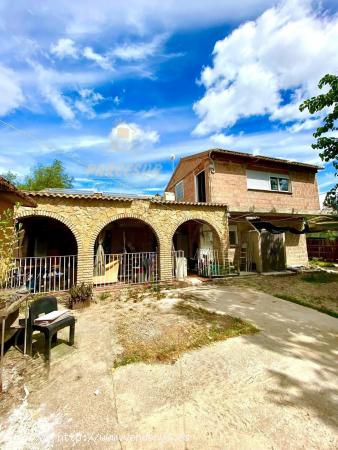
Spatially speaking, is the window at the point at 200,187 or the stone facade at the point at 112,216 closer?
the stone facade at the point at 112,216

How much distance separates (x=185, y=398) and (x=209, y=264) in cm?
829

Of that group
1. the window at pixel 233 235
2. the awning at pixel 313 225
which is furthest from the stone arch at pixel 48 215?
the awning at pixel 313 225

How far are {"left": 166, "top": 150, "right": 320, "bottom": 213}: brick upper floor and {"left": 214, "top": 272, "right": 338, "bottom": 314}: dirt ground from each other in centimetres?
393

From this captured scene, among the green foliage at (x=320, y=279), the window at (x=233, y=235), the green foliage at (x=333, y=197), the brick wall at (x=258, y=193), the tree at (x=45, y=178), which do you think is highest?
the tree at (x=45, y=178)

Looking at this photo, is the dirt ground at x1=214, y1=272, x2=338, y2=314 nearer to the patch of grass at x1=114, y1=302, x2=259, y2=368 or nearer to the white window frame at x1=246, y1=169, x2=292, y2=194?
the patch of grass at x1=114, y1=302, x2=259, y2=368

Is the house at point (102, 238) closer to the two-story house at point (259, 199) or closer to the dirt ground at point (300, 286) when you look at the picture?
the dirt ground at point (300, 286)

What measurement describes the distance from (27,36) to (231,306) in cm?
970

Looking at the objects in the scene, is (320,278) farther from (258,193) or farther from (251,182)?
(251,182)

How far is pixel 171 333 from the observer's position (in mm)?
4730

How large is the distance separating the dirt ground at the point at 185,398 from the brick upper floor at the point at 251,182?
8.85 metres

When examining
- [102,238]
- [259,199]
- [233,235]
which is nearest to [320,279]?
[233,235]

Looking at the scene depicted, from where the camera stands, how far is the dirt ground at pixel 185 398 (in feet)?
7.32

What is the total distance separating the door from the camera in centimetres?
1206

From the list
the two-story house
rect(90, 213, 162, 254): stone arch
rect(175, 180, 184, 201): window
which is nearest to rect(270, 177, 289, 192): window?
the two-story house
